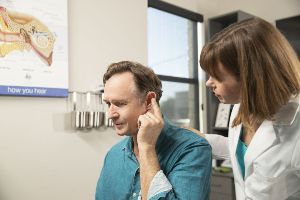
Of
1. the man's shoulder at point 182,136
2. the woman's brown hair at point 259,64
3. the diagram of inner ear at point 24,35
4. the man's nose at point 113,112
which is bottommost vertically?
the man's shoulder at point 182,136

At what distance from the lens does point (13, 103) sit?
2.05 metres

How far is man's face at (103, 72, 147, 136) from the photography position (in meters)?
1.24

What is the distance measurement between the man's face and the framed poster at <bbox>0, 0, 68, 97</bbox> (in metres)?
1.04

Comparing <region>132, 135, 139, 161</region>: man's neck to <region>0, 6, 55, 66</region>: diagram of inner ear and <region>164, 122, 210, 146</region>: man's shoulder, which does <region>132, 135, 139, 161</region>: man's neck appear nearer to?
<region>164, 122, 210, 146</region>: man's shoulder

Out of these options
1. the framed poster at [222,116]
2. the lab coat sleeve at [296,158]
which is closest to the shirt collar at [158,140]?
the lab coat sleeve at [296,158]

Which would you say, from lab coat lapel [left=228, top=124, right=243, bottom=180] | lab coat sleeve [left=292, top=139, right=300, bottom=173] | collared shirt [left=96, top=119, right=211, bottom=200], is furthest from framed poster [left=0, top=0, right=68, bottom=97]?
lab coat sleeve [left=292, top=139, right=300, bottom=173]

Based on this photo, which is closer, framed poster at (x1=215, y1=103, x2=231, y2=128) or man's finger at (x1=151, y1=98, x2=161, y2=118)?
man's finger at (x1=151, y1=98, x2=161, y2=118)

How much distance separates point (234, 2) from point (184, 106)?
1.46 m

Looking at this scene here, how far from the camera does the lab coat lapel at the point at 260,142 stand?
1132 millimetres

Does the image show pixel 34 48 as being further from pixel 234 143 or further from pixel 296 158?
pixel 296 158

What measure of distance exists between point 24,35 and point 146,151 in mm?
1403

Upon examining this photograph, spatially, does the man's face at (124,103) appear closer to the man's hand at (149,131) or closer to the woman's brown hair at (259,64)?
the man's hand at (149,131)

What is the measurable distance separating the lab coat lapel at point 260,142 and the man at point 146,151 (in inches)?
5.6

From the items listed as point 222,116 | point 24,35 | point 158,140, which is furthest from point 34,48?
point 222,116
